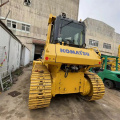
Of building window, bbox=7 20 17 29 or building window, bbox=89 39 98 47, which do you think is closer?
building window, bbox=7 20 17 29

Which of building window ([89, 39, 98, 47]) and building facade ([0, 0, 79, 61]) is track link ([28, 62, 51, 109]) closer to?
building facade ([0, 0, 79, 61])

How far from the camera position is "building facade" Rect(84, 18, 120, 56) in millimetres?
23531

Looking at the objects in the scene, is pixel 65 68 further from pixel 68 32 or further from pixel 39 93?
pixel 68 32

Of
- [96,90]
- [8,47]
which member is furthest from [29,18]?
[96,90]

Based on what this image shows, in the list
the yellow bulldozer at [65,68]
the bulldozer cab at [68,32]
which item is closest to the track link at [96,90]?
the yellow bulldozer at [65,68]

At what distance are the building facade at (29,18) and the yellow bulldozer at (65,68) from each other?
15256mm

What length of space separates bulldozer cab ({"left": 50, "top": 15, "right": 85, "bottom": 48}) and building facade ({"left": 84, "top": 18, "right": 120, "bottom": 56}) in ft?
69.5

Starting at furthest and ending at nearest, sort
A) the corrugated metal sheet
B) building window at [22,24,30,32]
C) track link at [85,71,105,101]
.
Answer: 1. building window at [22,24,30,32]
2. the corrugated metal sheet
3. track link at [85,71,105,101]

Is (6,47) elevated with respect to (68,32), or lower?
lower

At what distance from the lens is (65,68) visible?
2615 mm

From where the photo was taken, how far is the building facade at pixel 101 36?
77.2 feet

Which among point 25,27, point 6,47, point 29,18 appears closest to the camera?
point 6,47

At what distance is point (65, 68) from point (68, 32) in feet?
4.52

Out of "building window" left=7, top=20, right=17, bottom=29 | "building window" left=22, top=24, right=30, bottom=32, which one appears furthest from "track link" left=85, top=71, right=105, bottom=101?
"building window" left=7, top=20, right=17, bottom=29
